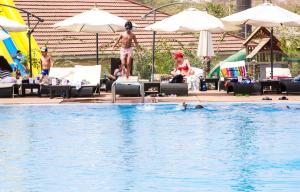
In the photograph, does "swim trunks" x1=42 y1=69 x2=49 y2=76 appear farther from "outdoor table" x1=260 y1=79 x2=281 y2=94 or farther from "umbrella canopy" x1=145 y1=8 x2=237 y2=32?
"outdoor table" x1=260 y1=79 x2=281 y2=94

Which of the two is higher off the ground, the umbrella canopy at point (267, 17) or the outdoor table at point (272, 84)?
the umbrella canopy at point (267, 17)

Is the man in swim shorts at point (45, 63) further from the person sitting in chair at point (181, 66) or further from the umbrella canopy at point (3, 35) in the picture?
the person sitting in chair at point (181, 66)

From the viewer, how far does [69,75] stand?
26.2m

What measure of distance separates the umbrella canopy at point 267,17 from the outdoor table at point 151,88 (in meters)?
3.01

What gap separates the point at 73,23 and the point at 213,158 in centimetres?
1204

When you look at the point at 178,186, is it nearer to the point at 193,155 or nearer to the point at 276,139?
the point at 193,155

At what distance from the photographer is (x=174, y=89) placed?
84.3 ft

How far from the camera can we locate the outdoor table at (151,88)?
2552 cm

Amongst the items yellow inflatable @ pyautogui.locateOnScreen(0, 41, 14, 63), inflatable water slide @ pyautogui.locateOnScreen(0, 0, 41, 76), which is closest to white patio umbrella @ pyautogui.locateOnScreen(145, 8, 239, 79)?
inflatable water slide @ pyautogui.locateOnScreen(0, 0, 41, 76)

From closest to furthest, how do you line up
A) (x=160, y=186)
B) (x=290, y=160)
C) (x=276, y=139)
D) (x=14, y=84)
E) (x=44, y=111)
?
(x=160, y=186)
(x=290, y=160)
(x=276, y=139)
(x=44, y=111)
(x=14, y=84)

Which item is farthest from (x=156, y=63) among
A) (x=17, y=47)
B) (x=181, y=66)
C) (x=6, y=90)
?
(x=6, y=90)

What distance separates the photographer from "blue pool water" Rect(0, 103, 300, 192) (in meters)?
13.8

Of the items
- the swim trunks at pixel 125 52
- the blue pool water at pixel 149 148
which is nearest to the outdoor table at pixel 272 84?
the blue pool water at pixel 149 148

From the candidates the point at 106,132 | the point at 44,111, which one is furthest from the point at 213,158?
the point at 44,111
